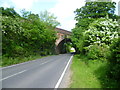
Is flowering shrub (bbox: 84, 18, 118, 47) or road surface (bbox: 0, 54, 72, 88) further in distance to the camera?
flowering shrub (bbox: 84, 18, 118, 47)

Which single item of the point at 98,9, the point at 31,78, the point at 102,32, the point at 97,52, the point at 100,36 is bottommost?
the point at 31,78

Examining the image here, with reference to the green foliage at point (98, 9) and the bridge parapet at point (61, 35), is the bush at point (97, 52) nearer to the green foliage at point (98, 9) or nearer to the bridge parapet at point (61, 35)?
the green foliage at point (98, 9)

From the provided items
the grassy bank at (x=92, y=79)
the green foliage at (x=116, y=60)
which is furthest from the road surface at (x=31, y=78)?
the green foliage at (x=116, y=60)

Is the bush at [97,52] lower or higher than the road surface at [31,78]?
higher

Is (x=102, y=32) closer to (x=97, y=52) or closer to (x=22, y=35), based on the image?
(x=97, y=52)

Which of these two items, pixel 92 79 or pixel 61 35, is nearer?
pixel 92 79

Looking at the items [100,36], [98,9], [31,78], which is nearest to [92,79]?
[31,78]

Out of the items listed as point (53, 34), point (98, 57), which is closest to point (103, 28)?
point (98, 57)

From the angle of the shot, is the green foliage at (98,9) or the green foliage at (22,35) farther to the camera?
the green foliage at (98,9)

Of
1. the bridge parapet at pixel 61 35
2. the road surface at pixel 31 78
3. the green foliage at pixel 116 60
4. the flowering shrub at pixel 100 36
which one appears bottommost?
the road surface at pixel 31 78

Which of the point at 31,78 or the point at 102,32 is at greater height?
the point at 102,32

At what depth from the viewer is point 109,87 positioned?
6812 mm

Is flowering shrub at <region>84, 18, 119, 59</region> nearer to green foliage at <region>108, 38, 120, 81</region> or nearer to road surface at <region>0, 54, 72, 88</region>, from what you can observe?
road surface at <region>0, 54, 72, 88</region>

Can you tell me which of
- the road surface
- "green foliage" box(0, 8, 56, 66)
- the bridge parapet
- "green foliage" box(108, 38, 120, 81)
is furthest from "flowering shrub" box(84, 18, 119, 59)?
the bridge parapet
